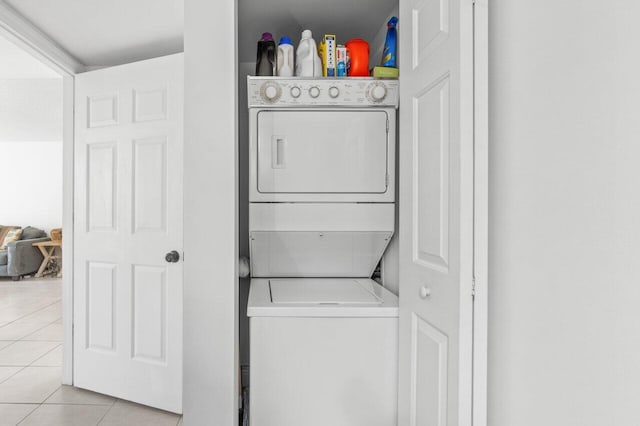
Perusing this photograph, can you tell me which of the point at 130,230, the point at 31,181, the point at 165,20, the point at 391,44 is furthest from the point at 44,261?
the point at 391,44

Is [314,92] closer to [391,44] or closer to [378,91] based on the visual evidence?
[378,91]

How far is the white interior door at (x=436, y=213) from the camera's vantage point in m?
1.13

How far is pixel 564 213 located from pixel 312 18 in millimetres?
1682

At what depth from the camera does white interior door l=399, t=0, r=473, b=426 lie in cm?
113

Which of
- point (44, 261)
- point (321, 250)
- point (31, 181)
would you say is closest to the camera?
point (321, 250)

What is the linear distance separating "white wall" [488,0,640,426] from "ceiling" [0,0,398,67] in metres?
1.11

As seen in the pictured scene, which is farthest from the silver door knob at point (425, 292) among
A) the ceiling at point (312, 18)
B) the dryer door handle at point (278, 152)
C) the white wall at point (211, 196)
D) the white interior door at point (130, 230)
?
the white interior door at point (130, 230)

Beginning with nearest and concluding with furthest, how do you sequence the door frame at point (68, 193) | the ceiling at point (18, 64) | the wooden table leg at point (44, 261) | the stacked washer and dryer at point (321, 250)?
1. the stacked washer and dryer at point (321, 250)
2. the door frame at point (68, 193)
3. the ceiling at point (18, 64)
4. the wooden table leg at point (44, 261)

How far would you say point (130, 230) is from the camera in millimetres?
2576

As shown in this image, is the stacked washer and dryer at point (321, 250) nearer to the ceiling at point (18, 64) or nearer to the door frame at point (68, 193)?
the door frame at point (68, 193)

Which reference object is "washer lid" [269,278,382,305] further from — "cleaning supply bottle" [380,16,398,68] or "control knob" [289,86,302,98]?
"cleaning supply bottle" [380,16,398,68]

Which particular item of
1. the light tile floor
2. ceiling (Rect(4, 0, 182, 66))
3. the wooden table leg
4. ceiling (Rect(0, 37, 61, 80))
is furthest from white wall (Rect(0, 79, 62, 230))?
ceiling (Rect(4, 0, 182, 66))

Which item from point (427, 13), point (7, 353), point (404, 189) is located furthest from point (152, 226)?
point (7, 353)

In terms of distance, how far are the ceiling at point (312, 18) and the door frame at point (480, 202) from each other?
1.05m
